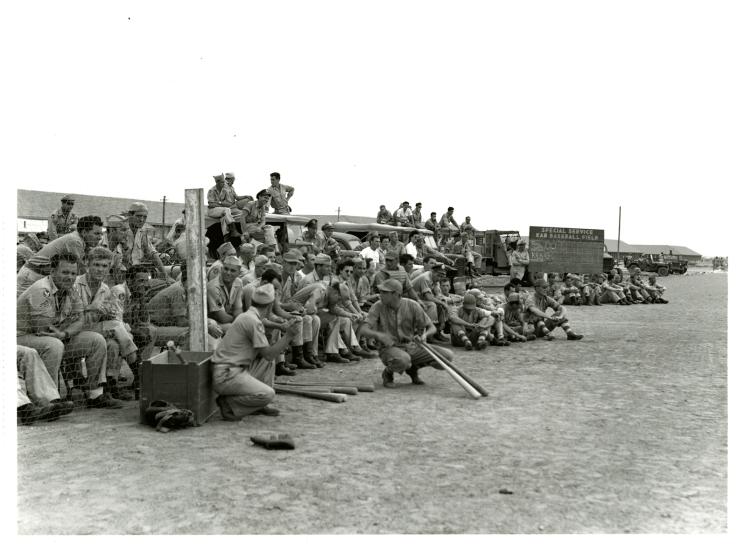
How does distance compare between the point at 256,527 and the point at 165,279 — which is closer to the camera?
the point at 256,527

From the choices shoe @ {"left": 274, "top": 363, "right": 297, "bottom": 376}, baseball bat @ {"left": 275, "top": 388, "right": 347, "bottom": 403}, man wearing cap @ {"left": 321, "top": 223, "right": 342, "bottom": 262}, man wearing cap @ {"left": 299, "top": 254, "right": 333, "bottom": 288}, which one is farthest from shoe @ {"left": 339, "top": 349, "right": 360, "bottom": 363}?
man wearing cap @ {"left": 321, "top": 223, "right": 342, "bottom": 262}

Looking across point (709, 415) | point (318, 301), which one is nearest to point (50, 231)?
point (318, 301)

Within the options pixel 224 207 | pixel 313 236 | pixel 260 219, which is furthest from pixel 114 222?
pixel 313 236

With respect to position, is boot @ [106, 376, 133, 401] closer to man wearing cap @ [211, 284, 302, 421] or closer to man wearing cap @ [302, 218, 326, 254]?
man wearing cap @ [211, 284, 302, 421]

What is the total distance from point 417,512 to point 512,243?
26.0m

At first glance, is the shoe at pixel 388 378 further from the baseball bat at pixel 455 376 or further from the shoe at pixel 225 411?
the shoe at pixel 225 411

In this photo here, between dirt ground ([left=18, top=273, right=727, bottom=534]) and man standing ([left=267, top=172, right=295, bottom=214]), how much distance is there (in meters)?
9.10

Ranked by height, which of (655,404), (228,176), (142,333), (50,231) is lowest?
(655,404)

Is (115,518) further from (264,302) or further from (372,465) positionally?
(264,302)

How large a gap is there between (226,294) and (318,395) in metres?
2.27

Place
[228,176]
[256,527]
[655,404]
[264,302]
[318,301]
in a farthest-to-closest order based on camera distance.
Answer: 1. [228,176]
2. [318,301]
3. [655,404]
4. [264,302]
5. [256,527]

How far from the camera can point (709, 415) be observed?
7.54m

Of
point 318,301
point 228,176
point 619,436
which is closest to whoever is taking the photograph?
point 619,436

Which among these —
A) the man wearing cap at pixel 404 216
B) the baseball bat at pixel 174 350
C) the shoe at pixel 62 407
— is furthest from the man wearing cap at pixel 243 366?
the man wearing cap at pixel 404 216
